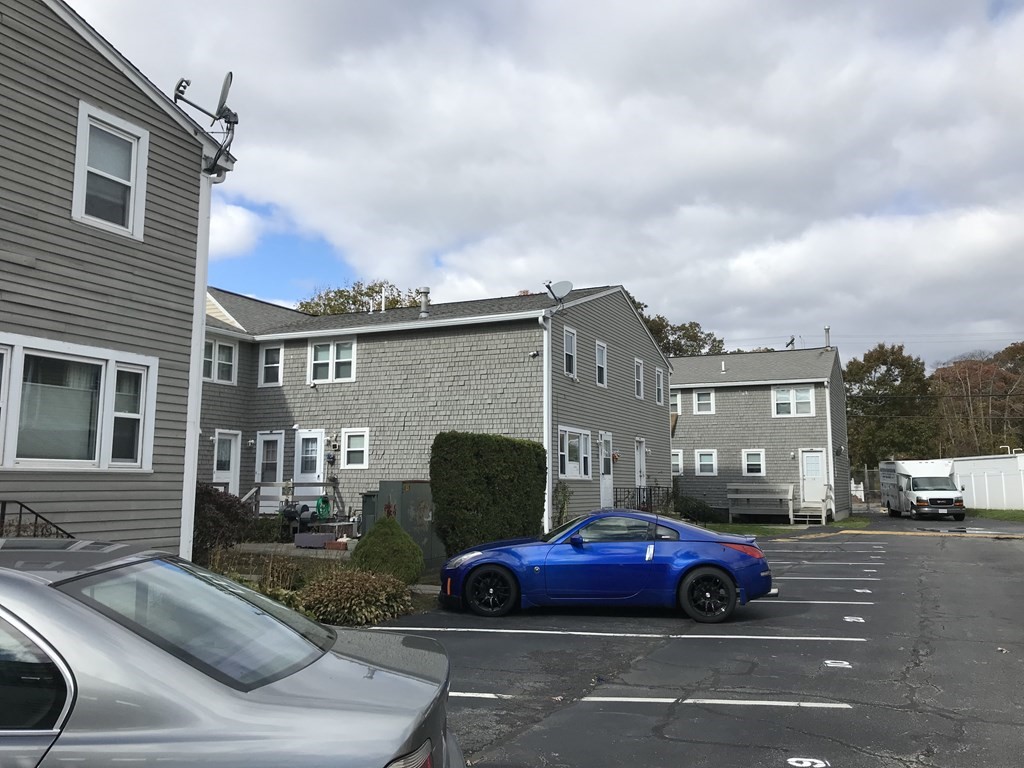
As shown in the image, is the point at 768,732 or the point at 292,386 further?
the point at 292,386

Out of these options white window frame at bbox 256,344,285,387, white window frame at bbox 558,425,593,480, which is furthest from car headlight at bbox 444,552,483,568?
white window frame at bbox 256,344,285,387

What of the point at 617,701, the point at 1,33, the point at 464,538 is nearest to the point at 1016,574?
the point at 464,538

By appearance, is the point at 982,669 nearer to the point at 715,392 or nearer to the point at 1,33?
the point at 1,33

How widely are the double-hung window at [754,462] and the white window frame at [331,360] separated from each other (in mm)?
20879

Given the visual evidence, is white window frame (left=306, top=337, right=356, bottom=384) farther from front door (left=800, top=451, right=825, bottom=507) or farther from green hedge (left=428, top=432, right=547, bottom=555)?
front door (left=800, top=451, right=825, bottom=507)

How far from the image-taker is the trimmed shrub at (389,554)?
Result: 468 inches

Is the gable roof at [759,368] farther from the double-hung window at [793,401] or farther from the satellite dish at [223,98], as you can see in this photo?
the satellite dish at [223,98]

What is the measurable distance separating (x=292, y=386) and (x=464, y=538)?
11.7m

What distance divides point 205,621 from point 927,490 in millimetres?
38102

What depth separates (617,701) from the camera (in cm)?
648

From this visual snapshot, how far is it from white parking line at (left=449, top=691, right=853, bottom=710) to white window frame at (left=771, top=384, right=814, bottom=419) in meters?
31.5

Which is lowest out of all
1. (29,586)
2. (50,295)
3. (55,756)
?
(55,756)

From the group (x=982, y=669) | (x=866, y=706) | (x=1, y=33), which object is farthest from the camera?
(x=1, y=33)

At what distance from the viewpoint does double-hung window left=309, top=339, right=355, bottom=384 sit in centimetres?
2308
